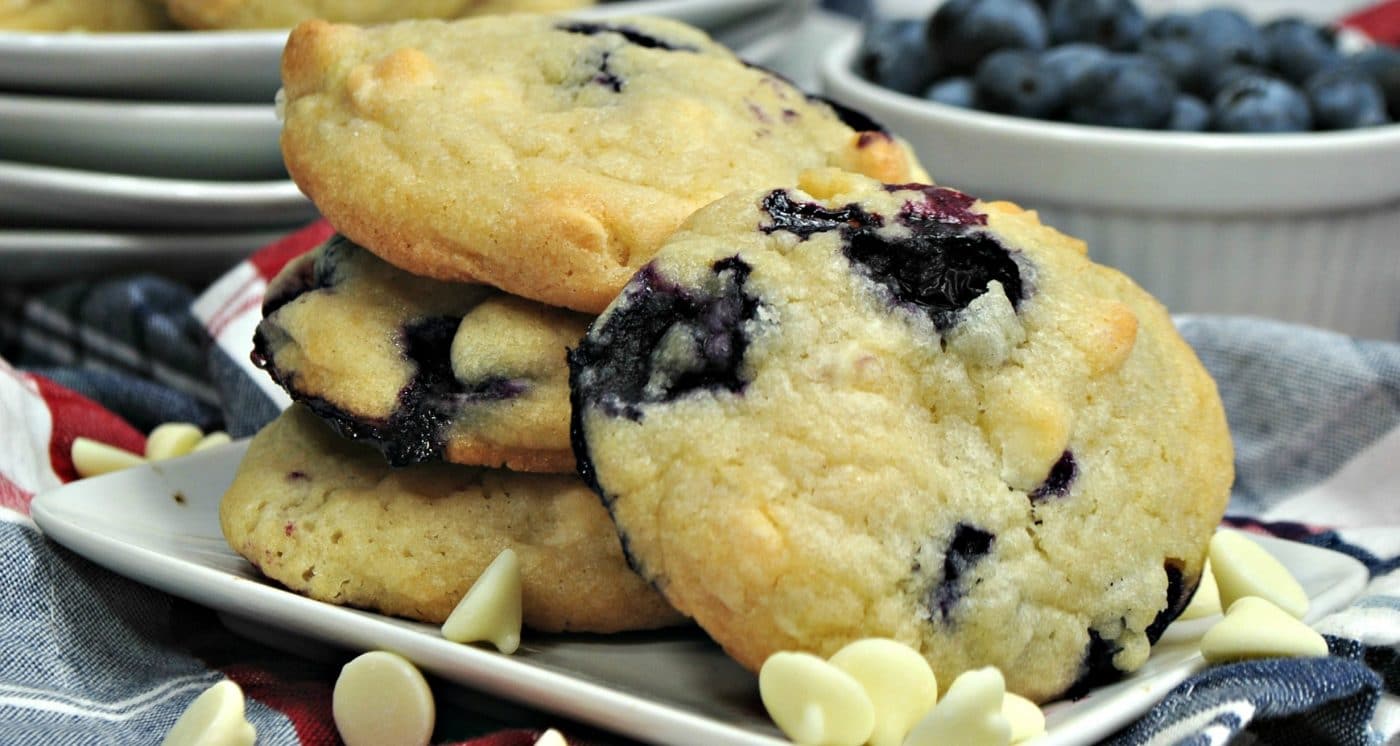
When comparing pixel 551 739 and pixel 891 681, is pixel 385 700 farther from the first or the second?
pixel 891 681

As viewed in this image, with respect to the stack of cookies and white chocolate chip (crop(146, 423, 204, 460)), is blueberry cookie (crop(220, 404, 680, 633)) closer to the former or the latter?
the stack of cookies

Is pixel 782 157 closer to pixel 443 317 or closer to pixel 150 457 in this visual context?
pixel 443 317

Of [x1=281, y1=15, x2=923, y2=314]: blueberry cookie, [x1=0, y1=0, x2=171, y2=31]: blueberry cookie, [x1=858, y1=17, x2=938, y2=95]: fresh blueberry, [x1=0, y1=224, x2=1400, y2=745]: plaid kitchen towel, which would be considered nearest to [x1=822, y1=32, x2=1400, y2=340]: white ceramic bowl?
[x1=858, y1=17, x2=938, y2=95]: fresh blueberry

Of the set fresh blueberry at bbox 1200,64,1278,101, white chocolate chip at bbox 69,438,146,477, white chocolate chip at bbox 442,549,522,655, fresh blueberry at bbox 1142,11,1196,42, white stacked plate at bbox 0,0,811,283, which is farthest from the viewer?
fresh blueberry at bbox 1142,11,1196,42

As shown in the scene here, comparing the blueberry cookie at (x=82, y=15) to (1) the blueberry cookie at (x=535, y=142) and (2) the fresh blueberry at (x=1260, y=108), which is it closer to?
(1) the blueberry cookie at (x=535, y=142)

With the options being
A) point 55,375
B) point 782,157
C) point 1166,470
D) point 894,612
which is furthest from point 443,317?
point 55,375

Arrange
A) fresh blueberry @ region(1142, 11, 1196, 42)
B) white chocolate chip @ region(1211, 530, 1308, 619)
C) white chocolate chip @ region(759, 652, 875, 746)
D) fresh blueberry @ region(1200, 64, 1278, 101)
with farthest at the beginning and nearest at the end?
fresh blueberry @ region(1142, 11, 1196, 42) → fresh blueberry @ region(1200, 64, 1278, 101) → white chocolate chip @ region(1211, 530, 1308, 619) → white chocolate chip @ region(759, 652, 875, 746)

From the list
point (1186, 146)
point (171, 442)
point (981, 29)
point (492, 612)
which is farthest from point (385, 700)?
point (981, 29)
